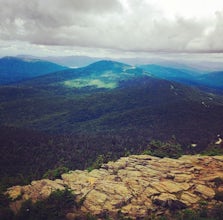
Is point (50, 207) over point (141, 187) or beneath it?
beneath

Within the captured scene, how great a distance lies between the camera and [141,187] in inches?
3826

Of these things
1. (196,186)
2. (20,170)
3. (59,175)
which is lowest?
(20,170)

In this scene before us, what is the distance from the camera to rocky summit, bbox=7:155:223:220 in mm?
86750

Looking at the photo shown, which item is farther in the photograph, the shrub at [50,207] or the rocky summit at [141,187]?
the rocky summit at [141,187]

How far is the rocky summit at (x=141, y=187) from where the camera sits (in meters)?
86.8

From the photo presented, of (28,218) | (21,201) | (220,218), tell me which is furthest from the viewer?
(21,201)

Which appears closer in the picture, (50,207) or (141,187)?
(50,207)

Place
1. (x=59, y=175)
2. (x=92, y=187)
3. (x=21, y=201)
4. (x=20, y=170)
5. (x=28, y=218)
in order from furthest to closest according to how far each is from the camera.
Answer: (x=20, y=170) < (x=59, y=175) < (x=92, y=187) < (x=21, y=201) < (x=28, y=218)

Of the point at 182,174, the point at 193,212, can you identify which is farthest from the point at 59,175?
the point at 193,212

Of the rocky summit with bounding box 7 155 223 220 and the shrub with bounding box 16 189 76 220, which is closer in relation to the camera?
the shrub with bounding box 16 189 76 220

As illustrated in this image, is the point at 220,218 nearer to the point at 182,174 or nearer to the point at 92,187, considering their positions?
the point at 182,174

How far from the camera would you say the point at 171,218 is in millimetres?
82438

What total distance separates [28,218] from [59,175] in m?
35.5

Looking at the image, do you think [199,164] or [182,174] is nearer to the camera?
[182,174]
